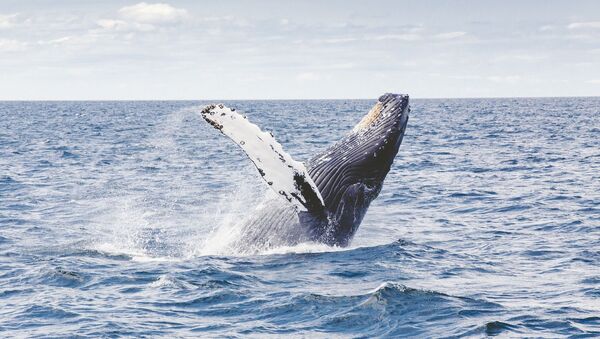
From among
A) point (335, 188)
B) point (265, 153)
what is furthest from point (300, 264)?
point (265, 153)

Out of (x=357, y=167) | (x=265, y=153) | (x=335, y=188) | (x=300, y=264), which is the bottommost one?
(x=300, y=264)

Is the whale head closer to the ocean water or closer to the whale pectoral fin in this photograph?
the ocean water

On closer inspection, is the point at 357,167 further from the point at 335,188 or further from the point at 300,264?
the point at 300,264

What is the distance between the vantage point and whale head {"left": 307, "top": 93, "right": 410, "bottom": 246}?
10312mm

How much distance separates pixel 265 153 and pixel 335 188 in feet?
5.28

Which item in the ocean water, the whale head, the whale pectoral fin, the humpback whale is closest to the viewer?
the whale pectoral fin

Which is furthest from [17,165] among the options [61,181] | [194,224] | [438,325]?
[438,325]

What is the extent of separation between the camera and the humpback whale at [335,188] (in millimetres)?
9797

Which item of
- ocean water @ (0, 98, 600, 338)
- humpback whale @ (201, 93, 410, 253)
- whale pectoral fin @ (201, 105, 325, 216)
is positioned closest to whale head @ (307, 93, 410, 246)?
humpback whale @ (201, 93, 410, 253)

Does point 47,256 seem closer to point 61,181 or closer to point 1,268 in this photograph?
point 1,268

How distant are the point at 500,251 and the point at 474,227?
2541mm

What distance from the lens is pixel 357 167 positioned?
10422mm

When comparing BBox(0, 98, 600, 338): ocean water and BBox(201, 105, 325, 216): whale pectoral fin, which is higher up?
BBox(201, 105, 325, 216): whale pectoral fin

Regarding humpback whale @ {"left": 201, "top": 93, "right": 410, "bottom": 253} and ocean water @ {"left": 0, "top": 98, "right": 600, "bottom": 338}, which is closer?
ocean water @ {"left": 0, "top": 98, "right": 600, "bottom": 338}
